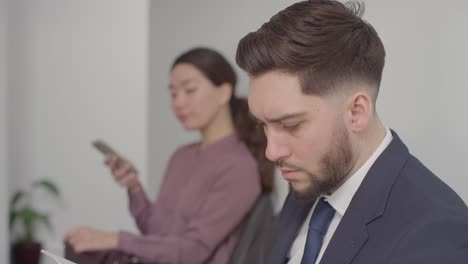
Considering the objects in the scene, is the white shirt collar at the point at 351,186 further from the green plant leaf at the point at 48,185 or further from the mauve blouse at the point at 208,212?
the green plant leaf at the point at 48,185

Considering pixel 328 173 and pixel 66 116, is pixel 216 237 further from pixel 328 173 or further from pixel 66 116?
pixel 66 116

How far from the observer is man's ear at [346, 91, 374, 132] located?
0.92 meters

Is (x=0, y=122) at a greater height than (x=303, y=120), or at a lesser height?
lesser

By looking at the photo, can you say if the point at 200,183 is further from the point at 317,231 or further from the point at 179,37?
the point at 317,231

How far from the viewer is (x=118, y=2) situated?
3611 mm

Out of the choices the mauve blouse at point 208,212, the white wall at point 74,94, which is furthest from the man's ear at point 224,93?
the white wall at point 74,94

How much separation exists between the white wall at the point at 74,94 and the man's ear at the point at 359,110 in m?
2.82

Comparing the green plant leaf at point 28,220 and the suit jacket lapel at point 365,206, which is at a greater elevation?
the suit jacket lapel at point 365,206

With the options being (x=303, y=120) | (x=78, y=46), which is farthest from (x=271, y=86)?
(x=78, y=46)

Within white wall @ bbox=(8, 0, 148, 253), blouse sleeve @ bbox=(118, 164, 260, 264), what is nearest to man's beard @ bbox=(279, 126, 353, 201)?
blouse sleeve @ bbox=(118, 164, 260, 264)

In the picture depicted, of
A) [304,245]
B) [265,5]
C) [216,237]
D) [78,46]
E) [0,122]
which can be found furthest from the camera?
[78,46]

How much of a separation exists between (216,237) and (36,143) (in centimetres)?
237

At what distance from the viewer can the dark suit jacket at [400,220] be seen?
0.81 m

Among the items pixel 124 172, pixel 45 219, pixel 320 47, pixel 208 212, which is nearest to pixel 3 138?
pixel 45 219
